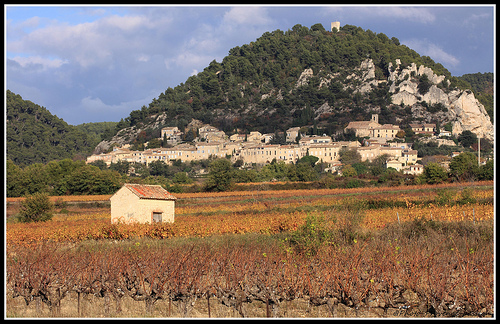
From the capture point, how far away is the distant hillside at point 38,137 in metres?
150

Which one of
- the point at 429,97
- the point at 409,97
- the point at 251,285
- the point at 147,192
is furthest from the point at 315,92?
the point at 251,285

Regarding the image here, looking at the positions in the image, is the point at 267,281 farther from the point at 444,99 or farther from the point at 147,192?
the point at 444,99

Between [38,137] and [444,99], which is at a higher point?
[444,99]

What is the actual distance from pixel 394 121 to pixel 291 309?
136m

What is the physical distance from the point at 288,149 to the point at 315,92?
2045 inches

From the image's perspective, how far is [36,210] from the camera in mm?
35500

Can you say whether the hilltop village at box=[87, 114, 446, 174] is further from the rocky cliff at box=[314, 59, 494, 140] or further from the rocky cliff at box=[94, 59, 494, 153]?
the rocky cliff at box=[94, 59, 494, 153]

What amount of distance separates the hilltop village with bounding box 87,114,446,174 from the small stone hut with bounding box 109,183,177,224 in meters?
71.3

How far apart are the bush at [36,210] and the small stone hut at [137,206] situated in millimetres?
9990

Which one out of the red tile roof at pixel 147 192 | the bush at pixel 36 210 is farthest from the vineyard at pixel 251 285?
the bush at pixel 36 210

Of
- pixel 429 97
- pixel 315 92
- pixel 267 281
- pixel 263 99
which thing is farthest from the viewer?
pixel 263 99

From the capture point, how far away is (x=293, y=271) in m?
13.5

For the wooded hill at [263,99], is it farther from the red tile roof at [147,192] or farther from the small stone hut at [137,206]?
the small stone hut at [137,206]

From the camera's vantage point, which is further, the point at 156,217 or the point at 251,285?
the point at 156,217
